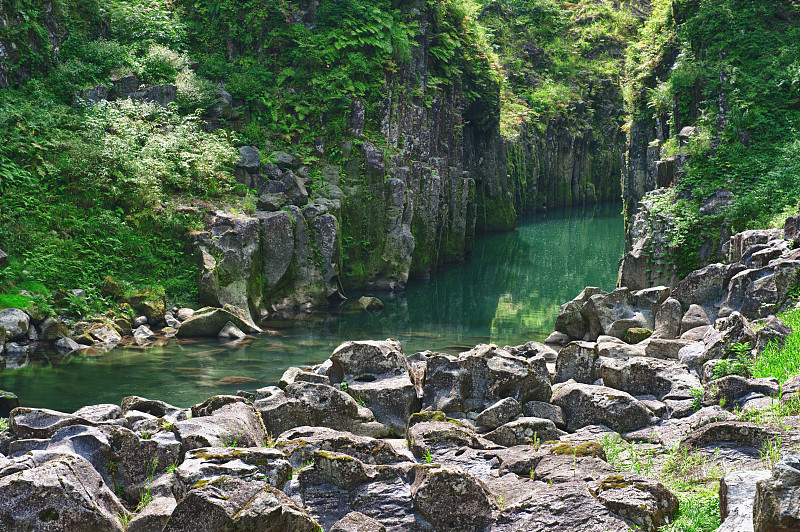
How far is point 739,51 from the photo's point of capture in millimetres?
21219

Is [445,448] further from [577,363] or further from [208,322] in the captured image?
[208,322]

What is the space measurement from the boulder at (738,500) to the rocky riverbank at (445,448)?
16mm

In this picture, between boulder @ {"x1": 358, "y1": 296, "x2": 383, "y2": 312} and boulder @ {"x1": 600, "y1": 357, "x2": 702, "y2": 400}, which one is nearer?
boulder @ {"x1": 600, "y1": 357, "x2": 702, "y2": 400}

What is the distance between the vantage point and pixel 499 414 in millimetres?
9336

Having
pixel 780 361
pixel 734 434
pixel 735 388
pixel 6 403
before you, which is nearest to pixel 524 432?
pixel 734 434

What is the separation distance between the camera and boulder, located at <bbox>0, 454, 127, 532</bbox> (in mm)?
5441

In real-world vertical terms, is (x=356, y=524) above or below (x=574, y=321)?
above

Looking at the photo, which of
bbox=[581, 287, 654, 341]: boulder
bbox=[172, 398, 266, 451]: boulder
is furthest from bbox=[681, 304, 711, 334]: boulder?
bbox=[172, 398, 266, 451]: boulder

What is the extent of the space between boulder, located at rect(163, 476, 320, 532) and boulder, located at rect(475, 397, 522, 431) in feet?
14.0

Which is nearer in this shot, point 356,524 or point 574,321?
point 356,524

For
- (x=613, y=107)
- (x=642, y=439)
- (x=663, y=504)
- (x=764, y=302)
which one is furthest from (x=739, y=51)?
(x=613, y=107)

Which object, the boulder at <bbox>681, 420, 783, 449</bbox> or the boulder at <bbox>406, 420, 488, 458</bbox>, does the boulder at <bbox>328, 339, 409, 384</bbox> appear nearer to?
the boulder at <bbox>406, 420, 488, 458</bbox>

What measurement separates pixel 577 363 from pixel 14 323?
42.1 ft

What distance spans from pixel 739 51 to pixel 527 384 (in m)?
16.7
